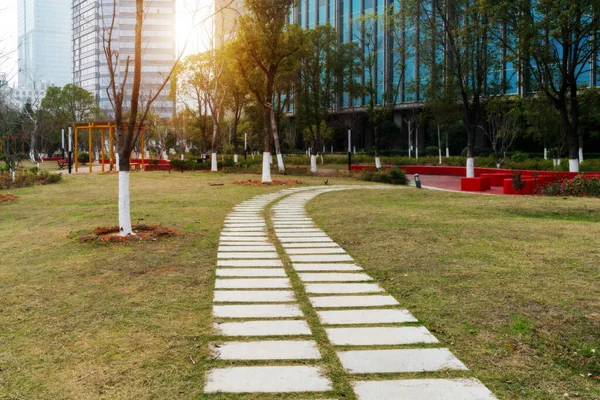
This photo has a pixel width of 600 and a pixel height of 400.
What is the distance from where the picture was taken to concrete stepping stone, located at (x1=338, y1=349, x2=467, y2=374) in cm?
381

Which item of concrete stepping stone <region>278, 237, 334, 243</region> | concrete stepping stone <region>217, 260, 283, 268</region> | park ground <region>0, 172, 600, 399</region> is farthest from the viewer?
concrete stepping stone <region>278, 237, 334, 243</region>

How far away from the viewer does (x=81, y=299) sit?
5.52 m

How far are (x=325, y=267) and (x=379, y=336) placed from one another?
102 inches

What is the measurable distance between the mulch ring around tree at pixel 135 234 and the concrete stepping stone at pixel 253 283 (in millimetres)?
2985

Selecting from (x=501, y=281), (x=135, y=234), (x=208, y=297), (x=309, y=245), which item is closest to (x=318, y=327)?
(x=208, y=297)

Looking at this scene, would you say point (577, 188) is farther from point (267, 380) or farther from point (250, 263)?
point (267, 380)

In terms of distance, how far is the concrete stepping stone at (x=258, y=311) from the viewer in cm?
501

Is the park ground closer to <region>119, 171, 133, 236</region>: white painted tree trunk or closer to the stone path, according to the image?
the stone path

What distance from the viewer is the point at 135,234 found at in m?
9.08

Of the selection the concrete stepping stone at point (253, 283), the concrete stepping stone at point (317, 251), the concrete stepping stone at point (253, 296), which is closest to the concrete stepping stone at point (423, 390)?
the concrete stepping stone at point (253, 296)

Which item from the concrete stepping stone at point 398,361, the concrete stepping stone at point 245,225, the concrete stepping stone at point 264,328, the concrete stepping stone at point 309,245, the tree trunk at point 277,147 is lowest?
the concrete stepping stone at point 398,361

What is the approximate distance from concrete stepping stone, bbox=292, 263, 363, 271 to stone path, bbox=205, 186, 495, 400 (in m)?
0.01

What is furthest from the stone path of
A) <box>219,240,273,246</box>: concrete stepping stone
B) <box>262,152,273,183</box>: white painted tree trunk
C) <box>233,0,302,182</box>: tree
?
<box>233,0,302,182</box>: tree

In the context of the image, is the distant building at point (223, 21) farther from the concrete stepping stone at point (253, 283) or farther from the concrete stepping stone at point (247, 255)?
the concrete stepping stone at point (253, 283)
